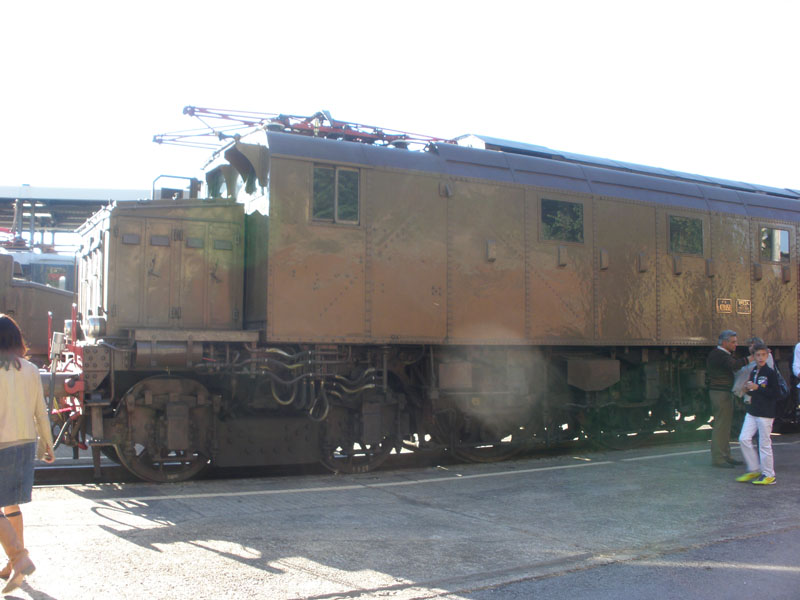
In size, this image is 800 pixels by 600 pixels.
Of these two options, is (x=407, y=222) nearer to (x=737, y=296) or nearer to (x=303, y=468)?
(x=303, y=468)

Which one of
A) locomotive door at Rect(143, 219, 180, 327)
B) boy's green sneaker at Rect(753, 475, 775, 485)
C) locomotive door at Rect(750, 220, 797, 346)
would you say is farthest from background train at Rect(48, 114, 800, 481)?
boy's green sneaker at Rect(753, 475, 775, 485)

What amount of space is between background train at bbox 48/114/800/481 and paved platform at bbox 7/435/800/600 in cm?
84

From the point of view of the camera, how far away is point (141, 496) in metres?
7.29

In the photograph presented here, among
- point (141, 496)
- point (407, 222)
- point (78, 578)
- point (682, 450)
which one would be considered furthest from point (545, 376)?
point (78, 578)

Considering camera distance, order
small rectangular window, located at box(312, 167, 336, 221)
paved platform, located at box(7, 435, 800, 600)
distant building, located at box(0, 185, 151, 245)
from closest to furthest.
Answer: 1. paved platform, located at box(7, 435, 800, 600)
2. small rectangular window, located at box(312, 167, 336, 221)
3. distant building, located at box(0, 185, 151, 245)

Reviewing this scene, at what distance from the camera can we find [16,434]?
4750mm

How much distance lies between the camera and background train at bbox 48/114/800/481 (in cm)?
827

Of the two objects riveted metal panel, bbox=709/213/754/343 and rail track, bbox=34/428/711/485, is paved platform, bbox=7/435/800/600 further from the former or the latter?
riveted metal panel, bbox=709/213/754/343

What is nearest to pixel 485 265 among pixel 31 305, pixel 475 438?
pixel 475 438

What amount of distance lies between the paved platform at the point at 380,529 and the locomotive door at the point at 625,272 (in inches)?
104

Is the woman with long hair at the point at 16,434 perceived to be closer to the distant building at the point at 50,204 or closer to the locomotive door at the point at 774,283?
the locomotive door at the point at 774,283

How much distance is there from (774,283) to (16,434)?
499 inches

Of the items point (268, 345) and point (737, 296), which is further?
point (737, 296)

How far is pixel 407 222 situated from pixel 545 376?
126 inches
